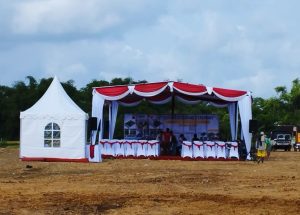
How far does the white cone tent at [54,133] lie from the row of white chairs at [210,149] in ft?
19.0

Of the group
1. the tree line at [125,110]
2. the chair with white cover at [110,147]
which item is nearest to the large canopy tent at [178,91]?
the chair with white cover at [110,147]

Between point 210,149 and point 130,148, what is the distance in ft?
13.3

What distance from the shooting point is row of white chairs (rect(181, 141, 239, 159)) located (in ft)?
110

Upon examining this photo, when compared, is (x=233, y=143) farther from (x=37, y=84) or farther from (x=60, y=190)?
(x=37, y=84)

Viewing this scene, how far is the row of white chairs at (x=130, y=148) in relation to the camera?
113 feet

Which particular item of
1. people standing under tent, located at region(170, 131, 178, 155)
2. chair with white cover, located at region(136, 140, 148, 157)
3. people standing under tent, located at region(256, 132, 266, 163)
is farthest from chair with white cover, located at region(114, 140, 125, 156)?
people standing under tent, located at region(256, 132, 266, 163)

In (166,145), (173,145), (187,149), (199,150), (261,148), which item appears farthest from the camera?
(173,145)

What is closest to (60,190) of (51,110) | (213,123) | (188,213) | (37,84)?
(188,213)

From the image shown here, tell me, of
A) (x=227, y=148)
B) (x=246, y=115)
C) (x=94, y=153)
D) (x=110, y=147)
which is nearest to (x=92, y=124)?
(x=110, y=147)

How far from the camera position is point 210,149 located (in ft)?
111

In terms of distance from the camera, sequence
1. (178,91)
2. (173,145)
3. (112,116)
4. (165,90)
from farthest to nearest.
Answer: (112,116) → (173,145) → (165,90) → (178,91)

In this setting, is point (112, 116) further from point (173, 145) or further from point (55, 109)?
point (55, 109)

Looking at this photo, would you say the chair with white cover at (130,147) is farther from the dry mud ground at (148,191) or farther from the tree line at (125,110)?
the tree line at (125,110)

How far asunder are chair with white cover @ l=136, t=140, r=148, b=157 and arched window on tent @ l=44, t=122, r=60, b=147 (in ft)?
16.2
